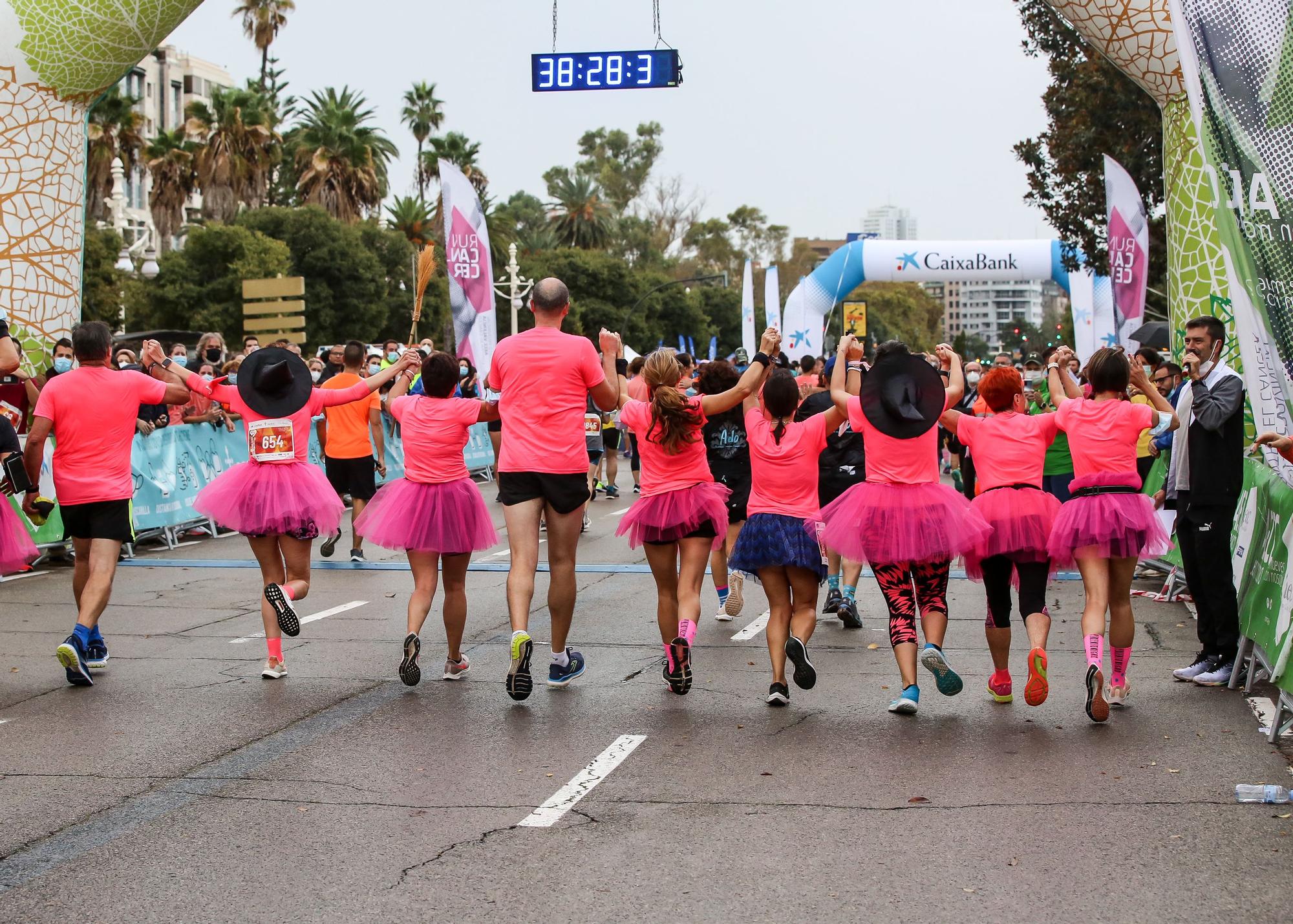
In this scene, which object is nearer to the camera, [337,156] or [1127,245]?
[1127,245]

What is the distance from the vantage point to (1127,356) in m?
7.26

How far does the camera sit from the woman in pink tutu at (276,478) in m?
8.12

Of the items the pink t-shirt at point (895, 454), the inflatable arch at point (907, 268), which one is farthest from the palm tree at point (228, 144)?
the pink t-shirt at point (895, 454)

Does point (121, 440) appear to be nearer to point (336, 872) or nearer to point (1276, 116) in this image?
point (336, 872)

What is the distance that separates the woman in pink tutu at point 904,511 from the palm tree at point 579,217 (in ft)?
258

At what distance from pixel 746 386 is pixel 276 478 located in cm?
288

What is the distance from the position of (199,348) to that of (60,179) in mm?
3126

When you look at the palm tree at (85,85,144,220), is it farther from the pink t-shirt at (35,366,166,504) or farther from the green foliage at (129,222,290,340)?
the pink t-shirt at (35,366,166,504)

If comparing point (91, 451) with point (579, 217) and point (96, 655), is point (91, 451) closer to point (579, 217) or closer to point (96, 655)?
point (96, 655)

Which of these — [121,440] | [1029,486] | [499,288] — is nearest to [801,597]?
[1029,486]

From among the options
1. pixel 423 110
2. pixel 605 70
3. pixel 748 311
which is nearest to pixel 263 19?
pixel 423 110

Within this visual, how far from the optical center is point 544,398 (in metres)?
7.43

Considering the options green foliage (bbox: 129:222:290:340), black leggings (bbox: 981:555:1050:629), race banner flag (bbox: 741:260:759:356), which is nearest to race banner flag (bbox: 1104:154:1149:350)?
black leggings (bbox: 981:555:1050:629)

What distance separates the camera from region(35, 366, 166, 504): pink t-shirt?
803cm
